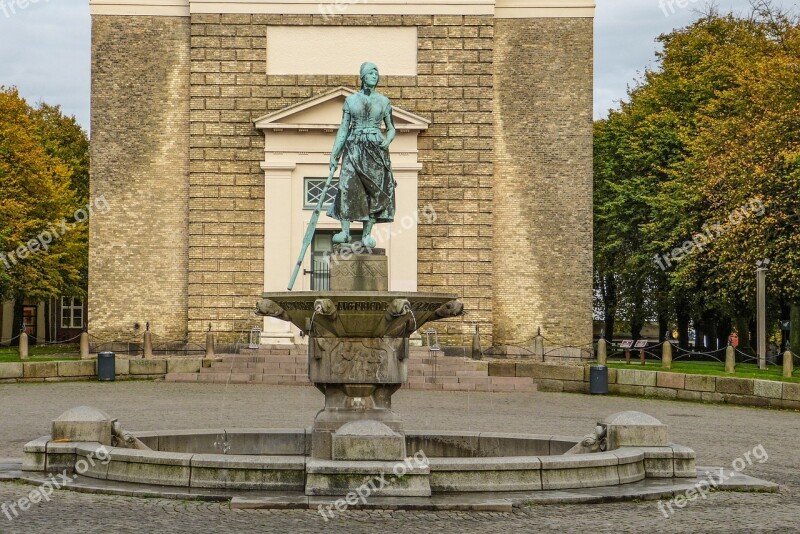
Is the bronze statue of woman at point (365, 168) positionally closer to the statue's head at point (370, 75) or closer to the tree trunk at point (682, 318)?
the statue's head at point (370, 75)

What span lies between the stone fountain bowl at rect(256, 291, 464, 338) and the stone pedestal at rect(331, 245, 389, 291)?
715 millimetres

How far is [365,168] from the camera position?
594 inches

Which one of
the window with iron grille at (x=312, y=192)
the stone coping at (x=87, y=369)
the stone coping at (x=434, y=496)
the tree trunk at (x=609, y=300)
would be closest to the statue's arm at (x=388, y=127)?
the stone coping at (x=434, y=496)

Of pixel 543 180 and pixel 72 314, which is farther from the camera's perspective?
pixel 72 314

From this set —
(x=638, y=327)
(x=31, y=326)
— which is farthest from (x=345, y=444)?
(x=31, y=326)

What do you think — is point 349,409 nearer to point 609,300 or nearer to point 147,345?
point 147,345

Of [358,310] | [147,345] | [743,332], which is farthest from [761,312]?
[358,310]

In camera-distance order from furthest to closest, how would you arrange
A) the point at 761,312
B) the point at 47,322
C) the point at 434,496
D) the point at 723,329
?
the point at 47,322 < the point at 723,329 < the point at 761,312 < the point at 434,496

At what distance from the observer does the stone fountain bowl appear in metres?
13.4

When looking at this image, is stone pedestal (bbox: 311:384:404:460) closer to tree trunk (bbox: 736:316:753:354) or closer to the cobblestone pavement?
the cobblestone pavement

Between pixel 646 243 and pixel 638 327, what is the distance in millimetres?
6382

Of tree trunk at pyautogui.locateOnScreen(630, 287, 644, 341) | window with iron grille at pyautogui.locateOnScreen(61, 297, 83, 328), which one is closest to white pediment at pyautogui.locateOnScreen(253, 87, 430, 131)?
tree trunk at pyautogui.locateOnScreen(630, 287, 644, 341)

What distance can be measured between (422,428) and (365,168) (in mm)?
5740

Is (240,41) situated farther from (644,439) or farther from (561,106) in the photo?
(644,439)
